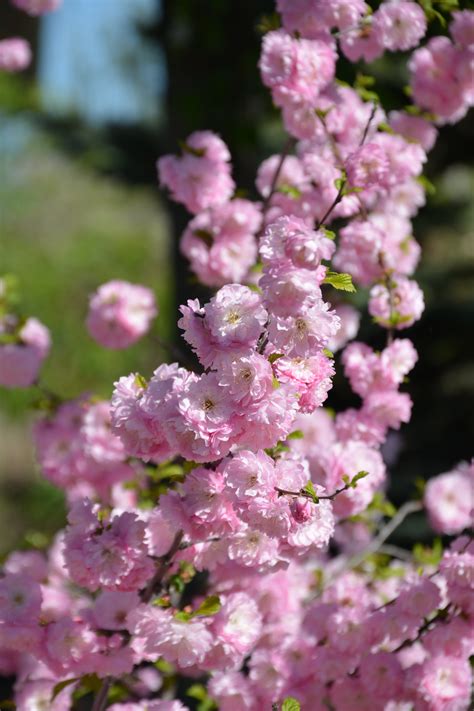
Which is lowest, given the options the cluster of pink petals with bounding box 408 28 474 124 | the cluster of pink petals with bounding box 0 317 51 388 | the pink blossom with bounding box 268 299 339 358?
the pink blossom with bounding box 268 299 339 358

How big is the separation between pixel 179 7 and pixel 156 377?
407 cm

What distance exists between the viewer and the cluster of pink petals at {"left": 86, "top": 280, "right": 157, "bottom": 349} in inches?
81.6

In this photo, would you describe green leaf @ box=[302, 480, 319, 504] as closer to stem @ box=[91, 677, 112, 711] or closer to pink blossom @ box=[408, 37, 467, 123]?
stem @ box=[91, 677, 112, 711]

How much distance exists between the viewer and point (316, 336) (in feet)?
3.55

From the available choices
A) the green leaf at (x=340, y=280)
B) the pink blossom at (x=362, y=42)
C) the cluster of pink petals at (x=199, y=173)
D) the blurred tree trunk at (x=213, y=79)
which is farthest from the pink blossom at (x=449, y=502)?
the blurred tree trunk at (x=213, y=79)

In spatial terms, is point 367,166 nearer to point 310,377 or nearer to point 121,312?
point 310,377

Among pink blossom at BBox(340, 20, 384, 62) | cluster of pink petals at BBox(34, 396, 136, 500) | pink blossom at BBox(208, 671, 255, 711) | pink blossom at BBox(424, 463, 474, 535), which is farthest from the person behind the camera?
pink blossom at BBox(424, 463, 474, 535)

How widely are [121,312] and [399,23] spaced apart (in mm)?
903

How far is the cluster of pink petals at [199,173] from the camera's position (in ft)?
5.94

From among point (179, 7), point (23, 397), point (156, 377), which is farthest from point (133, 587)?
point (23, 397)

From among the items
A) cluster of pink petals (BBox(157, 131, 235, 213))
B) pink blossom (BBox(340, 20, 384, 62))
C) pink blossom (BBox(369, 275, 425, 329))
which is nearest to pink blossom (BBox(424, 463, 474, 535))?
pink blossom (BBox(369, 275, 425, 329))

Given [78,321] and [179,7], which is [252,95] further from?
[78,321]

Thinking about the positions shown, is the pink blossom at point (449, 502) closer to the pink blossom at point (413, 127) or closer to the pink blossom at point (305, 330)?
the pink blossom at point (413, 127)

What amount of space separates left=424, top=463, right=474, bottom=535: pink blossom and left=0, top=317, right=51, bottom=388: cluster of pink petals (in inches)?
40.6
